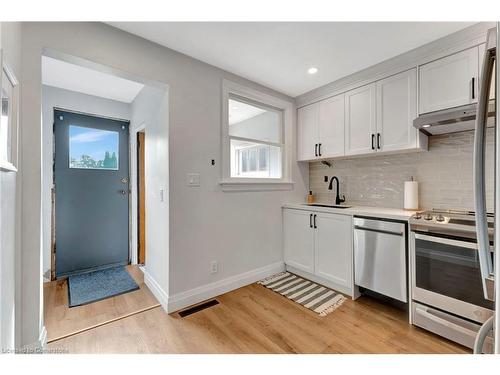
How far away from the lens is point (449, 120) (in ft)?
5.74

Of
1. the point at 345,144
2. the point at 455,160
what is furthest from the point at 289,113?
the point at 455,160

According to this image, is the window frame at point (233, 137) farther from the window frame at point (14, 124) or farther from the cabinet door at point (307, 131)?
the window frame at point (14, 124)

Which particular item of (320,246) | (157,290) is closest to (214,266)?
(157,290)

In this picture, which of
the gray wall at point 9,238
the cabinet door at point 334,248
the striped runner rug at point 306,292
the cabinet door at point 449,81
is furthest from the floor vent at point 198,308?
the cabinet door at point 449,81

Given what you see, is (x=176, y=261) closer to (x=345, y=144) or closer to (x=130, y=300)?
(x=130, y=300)

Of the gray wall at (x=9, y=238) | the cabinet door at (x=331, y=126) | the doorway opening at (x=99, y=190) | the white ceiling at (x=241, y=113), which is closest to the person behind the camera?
the gray wall at (x=9, y=238)

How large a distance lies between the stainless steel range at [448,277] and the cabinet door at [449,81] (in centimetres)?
96

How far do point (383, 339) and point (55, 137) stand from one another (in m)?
4.12

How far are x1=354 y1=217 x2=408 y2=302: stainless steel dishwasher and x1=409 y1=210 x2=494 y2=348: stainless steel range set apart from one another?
96 mm

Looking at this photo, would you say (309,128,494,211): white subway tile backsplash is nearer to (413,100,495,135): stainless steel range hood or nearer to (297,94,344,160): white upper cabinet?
(413,100,495,135): stainless steel range hood

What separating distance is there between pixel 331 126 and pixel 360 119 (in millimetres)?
362

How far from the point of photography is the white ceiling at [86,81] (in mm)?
2396

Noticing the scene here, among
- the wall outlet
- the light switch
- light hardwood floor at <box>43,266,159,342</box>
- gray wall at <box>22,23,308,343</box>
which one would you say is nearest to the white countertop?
gray wall at <box>22,23,308,343</box>

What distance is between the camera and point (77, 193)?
304cm
